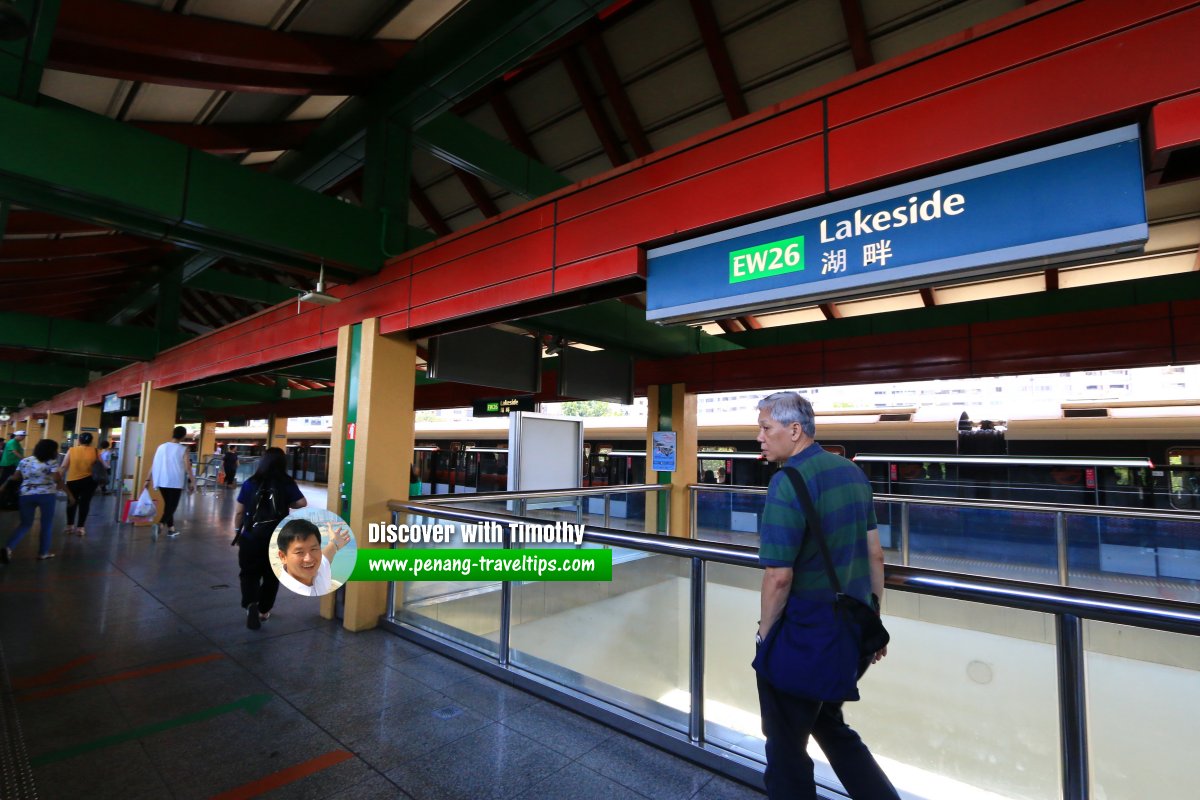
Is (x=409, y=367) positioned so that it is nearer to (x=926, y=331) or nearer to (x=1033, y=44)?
(x=1033, y=44)

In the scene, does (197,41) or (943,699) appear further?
(197,41)

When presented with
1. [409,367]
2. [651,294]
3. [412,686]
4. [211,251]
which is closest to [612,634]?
[412,686]

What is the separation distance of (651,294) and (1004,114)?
5.61 ft

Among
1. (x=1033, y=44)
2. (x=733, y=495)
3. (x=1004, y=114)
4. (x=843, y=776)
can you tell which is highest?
(x=1033, y=44)

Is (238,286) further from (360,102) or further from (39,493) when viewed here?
(360,102)

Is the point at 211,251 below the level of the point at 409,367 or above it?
above

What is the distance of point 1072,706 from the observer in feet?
6.75

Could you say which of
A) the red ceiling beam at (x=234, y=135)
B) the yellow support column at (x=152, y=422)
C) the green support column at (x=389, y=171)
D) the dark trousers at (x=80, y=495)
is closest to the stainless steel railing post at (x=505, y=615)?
the green support column at (x=389, y=171)

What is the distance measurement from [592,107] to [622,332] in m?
3.00

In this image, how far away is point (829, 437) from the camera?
13125 millimetres

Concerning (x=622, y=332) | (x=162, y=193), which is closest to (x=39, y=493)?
(x=162, y=193)

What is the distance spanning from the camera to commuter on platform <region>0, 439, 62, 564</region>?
6684mm

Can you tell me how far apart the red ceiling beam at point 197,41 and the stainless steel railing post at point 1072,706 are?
618 centimetres

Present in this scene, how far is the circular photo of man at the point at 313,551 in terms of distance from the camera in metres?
4.61
